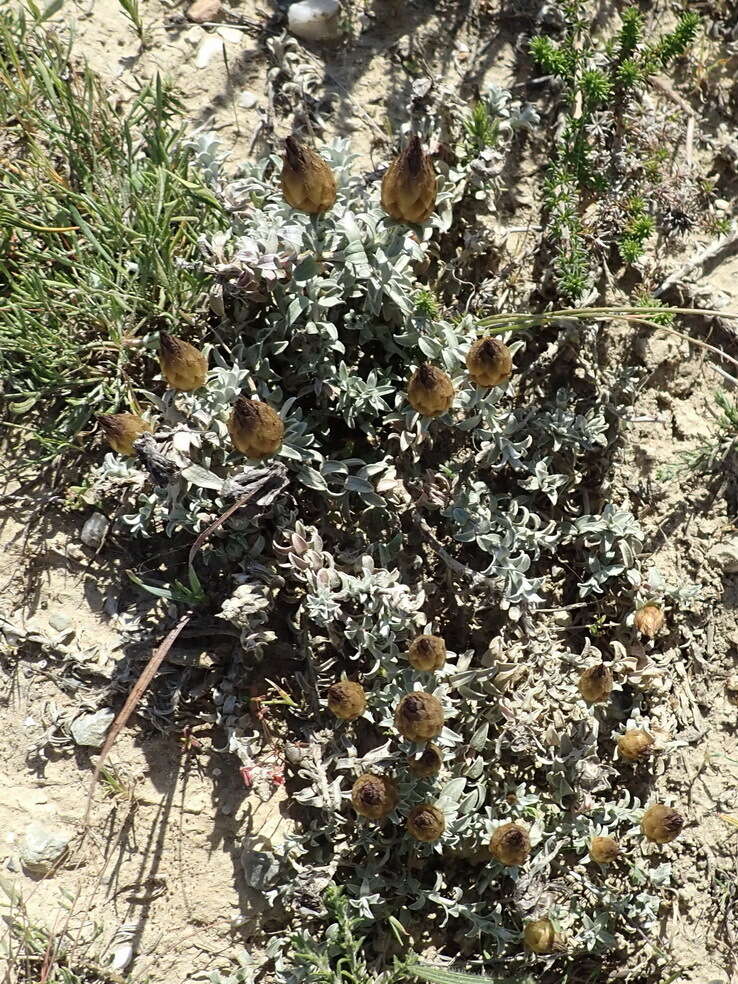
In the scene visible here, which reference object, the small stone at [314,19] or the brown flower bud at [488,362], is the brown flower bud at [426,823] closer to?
the brown flower bud at [488,362]

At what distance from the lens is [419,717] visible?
287cm

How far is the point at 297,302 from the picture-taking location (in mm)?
3244

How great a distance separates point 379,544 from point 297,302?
0.94m

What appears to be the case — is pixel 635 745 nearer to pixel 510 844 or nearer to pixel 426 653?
pixel 510 844

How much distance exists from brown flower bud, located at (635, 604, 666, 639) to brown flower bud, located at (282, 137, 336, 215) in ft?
6.25

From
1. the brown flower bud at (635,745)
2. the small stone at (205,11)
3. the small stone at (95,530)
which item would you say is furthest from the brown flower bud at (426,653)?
the small stone at (205,11)

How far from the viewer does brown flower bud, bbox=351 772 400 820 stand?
294 cm

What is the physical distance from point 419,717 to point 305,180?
177cm

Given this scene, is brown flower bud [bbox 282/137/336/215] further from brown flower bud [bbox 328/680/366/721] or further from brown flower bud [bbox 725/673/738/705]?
brown flower bud [bbox 725/673/738/705]

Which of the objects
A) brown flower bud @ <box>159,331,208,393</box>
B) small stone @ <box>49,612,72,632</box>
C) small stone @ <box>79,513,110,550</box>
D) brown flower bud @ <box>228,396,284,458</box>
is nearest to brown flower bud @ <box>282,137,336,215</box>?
brown flower bud @ <box>159,331,208,393</box>

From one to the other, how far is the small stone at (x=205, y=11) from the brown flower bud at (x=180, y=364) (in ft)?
6.68

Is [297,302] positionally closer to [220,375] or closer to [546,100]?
[220,375]

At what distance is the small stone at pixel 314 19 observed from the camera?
4.15 metres

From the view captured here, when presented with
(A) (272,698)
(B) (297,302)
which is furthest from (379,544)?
(B) (297,302)
